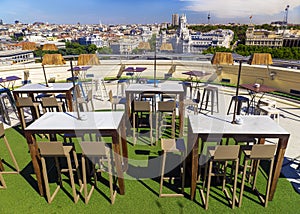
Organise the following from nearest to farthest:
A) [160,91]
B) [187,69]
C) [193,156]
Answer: [193,156], [160,91], [187,69]

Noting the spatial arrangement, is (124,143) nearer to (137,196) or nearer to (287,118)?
(137,196)

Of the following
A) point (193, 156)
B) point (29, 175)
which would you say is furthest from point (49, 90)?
point (193, 156)

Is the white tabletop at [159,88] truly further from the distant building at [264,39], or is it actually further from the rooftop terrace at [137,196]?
the distant building at [264,39]

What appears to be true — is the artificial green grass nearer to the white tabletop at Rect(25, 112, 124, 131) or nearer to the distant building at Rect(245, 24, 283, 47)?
the white tabletop at Rect(25, 112, 124, 131)

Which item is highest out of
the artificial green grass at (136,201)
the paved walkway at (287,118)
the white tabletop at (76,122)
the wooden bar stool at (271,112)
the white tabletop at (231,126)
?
the white tabletop at (76,122)

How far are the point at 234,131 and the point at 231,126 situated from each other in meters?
0.16

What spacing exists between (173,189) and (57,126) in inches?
76.6

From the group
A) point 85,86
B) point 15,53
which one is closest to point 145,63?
point 85,86

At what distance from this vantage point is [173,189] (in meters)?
3.37

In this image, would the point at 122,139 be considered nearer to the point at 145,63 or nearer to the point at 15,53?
the point at 145,63

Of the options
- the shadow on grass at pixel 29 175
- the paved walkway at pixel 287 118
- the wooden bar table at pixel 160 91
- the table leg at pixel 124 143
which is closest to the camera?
the table leg at pixel 124 143

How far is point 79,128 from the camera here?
2869 mm

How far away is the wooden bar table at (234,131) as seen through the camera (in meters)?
2.73

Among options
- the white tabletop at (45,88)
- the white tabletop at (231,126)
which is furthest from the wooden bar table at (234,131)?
the white tabletop at (45,88)
